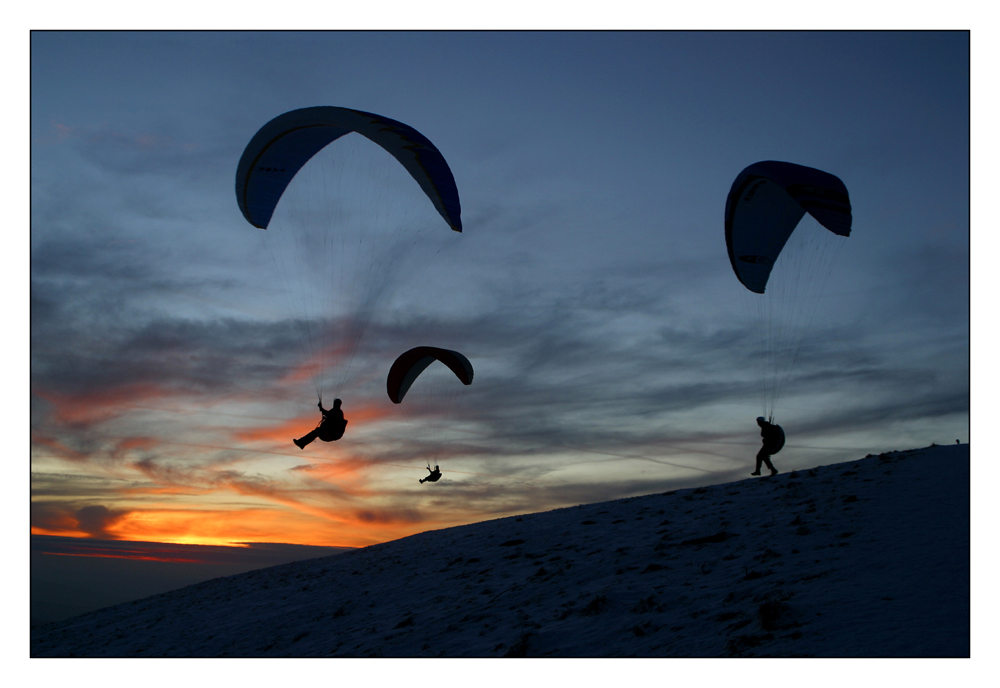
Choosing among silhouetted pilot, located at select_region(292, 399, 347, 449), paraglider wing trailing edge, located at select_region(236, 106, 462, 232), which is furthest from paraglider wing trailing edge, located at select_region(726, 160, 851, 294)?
silhouetted pilot, located at select_region(292, 399, 347, 449)

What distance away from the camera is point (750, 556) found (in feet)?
39.9

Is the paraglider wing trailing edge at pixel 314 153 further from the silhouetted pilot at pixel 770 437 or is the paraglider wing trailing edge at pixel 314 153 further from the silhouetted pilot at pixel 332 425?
the silhouetted pilot at pixel 770 437

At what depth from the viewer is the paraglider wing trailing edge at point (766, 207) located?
12.6 m

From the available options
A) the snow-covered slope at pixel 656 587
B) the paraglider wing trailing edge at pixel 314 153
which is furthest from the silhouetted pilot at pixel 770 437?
the paraglider wing trailing edge at pixel 314 153

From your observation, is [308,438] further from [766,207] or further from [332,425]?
[766,207]

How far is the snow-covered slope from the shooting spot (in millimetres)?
9000

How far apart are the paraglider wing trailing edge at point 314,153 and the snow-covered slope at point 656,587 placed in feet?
24.2

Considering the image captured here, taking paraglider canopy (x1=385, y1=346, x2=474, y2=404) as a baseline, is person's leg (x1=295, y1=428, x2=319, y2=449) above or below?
below

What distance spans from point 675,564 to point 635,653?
370cm

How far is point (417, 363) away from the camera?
20.5m

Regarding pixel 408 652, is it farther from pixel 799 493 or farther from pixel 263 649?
pixel 799 493

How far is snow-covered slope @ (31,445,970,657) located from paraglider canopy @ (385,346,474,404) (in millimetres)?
4703

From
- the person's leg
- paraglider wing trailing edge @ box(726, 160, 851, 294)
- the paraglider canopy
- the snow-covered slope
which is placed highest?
paraglider wing trailing edge @ box(726, 160, 851, 294)

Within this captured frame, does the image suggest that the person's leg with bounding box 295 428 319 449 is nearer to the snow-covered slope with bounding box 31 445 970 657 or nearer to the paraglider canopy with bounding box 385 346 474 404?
the snow-covered slope with bounding box 31 445 970 657
